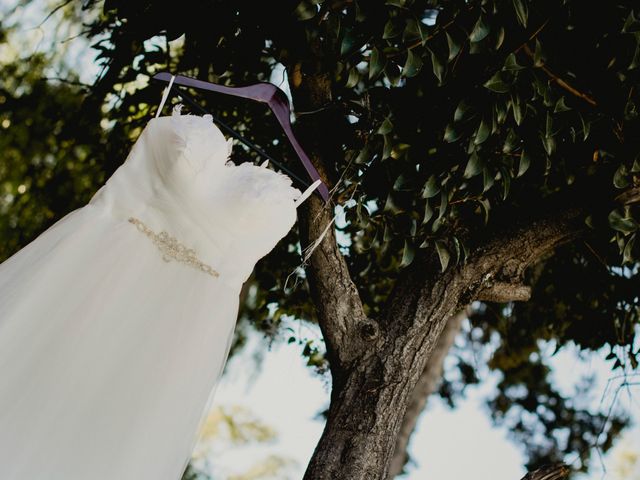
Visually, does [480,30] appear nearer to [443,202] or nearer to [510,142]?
[510,142]

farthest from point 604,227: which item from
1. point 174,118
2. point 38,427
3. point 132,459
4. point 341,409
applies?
point 38,427

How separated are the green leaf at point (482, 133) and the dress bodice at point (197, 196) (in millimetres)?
534

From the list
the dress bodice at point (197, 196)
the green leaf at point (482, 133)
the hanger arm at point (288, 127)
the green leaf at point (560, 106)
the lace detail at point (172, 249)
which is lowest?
the lace detail at point (172, 249)

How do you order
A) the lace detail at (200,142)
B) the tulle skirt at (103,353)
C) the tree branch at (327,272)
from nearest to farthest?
the tulle skirt at (103,353) → the lace detail at (200,142) → the tree branch at (327,272)

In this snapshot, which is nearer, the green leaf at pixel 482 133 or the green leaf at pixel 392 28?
the green leaf at pixel 392 28

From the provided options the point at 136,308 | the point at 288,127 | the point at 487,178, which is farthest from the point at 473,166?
the point at 136,308

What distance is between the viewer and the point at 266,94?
195 centimetres

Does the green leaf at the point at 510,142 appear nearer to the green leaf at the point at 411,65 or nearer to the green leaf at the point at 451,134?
the green leaf at the point at 451,134

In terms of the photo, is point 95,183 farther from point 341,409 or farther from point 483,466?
point 483,466

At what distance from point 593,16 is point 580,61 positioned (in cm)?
16

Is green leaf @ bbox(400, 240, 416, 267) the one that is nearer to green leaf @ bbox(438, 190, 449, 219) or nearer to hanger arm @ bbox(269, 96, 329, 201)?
green leaf @ bbox(438, 190, 449, 219)

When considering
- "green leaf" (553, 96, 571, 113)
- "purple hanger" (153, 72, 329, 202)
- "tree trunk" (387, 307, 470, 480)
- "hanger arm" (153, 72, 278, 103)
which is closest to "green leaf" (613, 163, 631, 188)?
"green leaf" (553, 96, 571, 113)

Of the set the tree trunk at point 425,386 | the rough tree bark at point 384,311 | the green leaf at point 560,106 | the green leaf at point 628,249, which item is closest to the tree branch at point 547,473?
the rough tree bark at point 384,311

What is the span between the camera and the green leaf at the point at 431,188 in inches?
76.3
